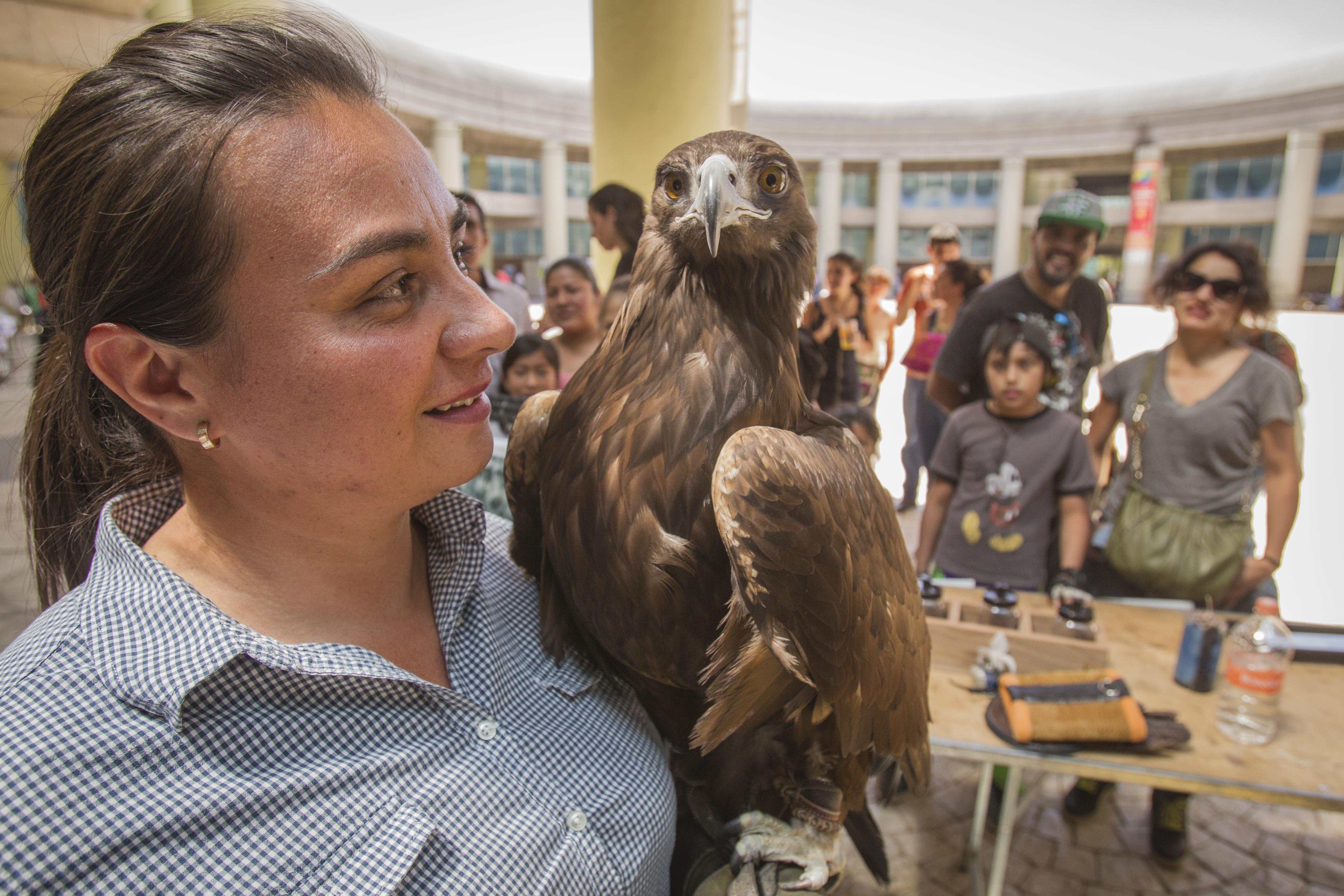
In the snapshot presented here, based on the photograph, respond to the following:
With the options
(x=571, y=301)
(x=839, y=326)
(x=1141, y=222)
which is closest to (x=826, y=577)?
(x=571, y=301)

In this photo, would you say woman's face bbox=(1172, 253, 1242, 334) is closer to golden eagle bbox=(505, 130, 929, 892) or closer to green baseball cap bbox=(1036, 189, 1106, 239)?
green baseball cap bbox=(1036, 189, 1106, 239)

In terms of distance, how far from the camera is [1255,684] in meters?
2.21

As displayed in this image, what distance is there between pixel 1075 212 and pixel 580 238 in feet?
66.6

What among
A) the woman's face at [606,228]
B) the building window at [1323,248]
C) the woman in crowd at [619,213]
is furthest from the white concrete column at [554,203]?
the building window at [1323,248]

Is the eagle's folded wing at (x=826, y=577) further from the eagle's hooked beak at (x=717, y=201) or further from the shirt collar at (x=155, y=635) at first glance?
the shirt collar at (x=155, y=635)

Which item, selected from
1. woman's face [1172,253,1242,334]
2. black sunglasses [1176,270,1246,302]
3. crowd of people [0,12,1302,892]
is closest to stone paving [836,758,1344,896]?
woman's face [1172,253,1242,334]

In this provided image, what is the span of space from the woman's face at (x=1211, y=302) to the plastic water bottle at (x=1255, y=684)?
1.35m

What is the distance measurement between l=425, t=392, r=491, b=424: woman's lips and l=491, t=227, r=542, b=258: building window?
67.2 ft

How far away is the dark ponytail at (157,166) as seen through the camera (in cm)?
84

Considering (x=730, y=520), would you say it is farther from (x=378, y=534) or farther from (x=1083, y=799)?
(x=1083, y=799)

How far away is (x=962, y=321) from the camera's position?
11.6 ft

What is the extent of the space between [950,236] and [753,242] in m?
6.02

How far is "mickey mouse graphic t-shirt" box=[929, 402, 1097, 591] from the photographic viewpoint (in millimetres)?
3158

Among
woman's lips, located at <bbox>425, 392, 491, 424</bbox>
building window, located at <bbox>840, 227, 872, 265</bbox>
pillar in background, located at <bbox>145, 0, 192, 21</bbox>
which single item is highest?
building window, located at <bbox>840, 227, 872, 265</bbox>
